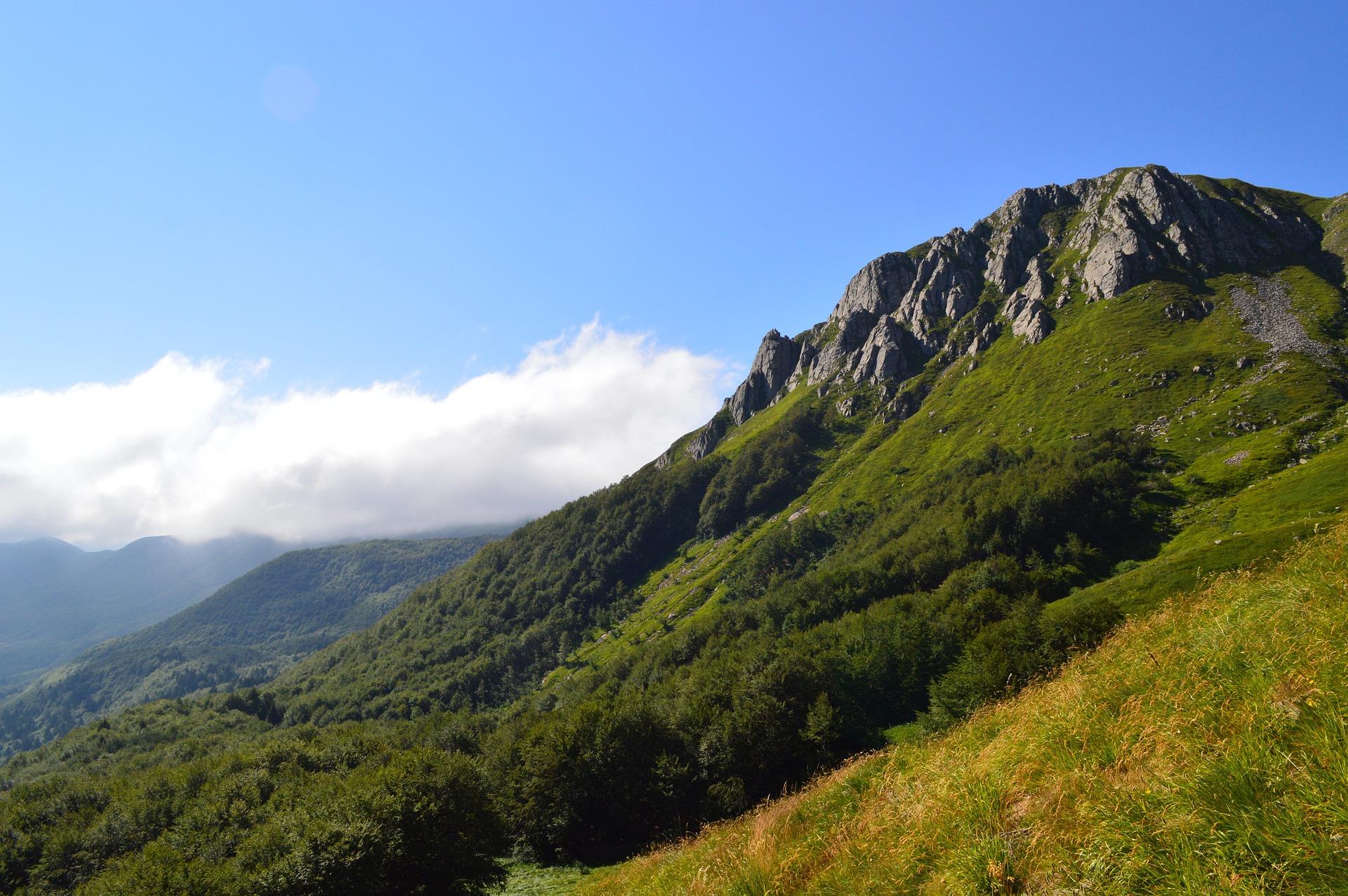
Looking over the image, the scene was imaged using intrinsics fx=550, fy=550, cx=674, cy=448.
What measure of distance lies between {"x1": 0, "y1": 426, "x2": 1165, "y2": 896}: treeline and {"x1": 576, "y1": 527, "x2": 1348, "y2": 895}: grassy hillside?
26.0 feet

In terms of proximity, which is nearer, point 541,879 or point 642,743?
point 541,879

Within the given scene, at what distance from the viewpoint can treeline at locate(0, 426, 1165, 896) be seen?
143 ft

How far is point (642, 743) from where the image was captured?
226ft

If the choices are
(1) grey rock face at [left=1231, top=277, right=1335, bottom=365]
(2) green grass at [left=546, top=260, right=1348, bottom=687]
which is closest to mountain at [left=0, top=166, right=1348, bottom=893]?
(2) green grass at [left=546, top=260, right=1348, bottom=687]

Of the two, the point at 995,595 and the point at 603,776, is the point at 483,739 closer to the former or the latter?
the point at 603,776

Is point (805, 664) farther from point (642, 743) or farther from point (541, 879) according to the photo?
point (541, 879)

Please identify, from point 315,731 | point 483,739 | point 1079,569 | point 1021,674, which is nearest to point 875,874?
point 1021,674

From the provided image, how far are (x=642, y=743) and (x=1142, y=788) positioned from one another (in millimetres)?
70121

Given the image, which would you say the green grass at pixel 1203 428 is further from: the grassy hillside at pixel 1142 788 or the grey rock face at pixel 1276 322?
the grassy hillside at pixel 1142 788

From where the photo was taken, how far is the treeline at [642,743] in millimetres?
43531

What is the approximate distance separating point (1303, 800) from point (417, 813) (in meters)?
52.8

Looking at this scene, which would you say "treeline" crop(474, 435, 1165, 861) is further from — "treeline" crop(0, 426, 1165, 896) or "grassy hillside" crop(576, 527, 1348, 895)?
"grassy hillside" crop(576, 527, 1348, 895)

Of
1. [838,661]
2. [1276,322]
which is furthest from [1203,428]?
[838,661]

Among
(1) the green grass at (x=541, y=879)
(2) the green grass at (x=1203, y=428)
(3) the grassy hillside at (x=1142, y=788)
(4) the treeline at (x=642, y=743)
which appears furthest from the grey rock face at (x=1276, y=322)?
(1) the green grass at (x=541, y=879)
